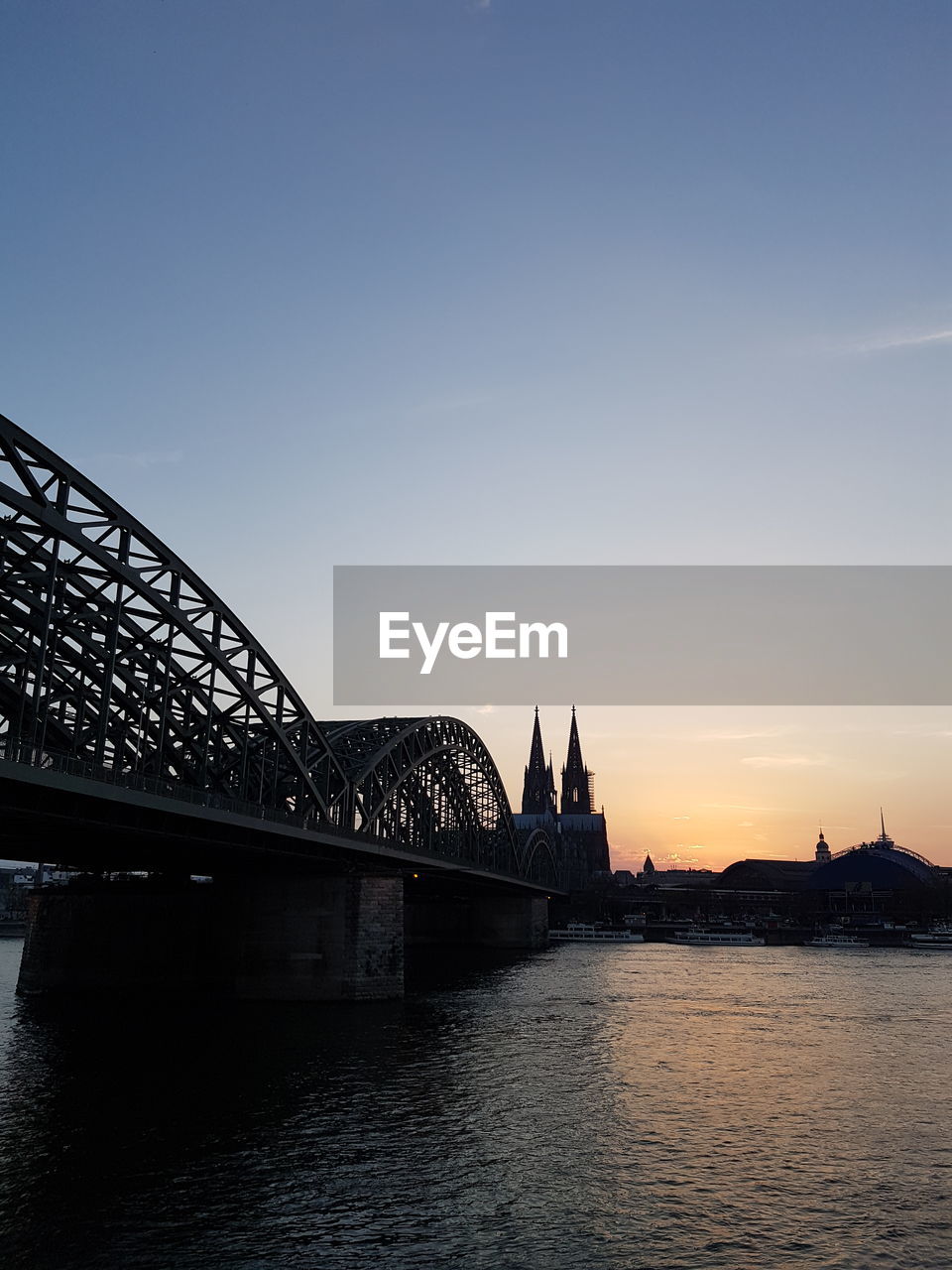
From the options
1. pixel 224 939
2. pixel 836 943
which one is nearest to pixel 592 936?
pixel 836 943

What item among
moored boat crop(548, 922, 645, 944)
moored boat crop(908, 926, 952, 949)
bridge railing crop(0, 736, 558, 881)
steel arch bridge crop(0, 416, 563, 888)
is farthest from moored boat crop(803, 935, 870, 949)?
bridge railing crop(0, 736, 558, 881)

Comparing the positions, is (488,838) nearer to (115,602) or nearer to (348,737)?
(348,737)

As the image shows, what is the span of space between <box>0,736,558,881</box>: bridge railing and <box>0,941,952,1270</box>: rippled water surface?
426 inches

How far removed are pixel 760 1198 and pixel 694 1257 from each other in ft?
16.6

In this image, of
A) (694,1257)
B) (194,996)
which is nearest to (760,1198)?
(694,1257)

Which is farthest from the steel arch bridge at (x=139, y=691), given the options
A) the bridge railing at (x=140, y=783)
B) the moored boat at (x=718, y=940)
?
the moored boat at (x=718, y=940)

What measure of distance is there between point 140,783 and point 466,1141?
19.9 metres

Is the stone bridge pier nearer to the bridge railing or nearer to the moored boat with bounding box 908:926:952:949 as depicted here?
the bridge railing

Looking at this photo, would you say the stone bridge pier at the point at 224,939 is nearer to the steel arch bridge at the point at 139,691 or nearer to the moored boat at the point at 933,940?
the steel arch bridge at the point at 139,691

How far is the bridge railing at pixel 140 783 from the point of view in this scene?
36.0 metres

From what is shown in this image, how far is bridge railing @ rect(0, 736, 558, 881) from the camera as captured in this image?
118 ft

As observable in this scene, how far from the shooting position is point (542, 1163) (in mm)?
29719

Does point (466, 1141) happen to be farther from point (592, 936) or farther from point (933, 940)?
point (592, 936)

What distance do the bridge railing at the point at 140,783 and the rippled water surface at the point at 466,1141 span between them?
35.5 feet
